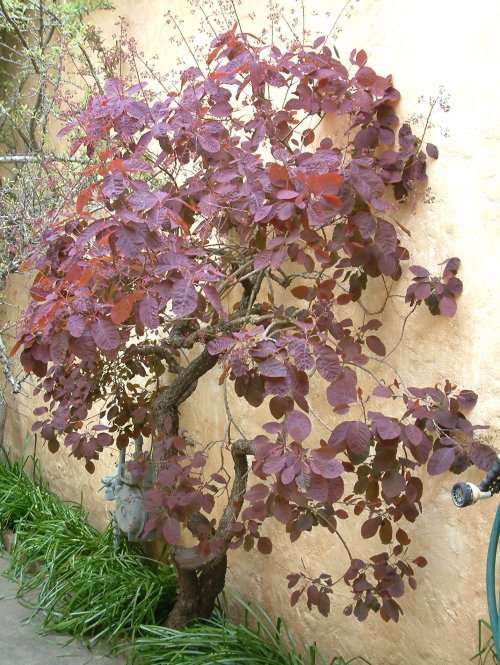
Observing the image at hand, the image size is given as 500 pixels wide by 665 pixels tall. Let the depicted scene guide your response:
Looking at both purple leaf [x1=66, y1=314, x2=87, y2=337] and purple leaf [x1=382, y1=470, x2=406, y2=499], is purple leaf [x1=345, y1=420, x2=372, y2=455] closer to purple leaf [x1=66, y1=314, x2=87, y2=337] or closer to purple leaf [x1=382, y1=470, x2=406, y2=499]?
purple leaf [x1=382, y1=470, x2=406, y2=499]

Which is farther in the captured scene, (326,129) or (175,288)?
(326,129)

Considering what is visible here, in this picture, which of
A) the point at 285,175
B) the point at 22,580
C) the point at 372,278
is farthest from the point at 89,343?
the point at 22,580

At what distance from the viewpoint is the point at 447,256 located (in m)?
2.72

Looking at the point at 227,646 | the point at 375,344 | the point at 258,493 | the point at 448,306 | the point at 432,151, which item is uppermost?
the point at 432,151

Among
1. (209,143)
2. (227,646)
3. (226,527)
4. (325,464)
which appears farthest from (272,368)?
(227,646)

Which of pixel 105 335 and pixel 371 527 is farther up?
pixel 105 335

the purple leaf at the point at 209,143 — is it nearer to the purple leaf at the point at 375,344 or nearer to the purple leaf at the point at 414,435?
the purple leaf at the point at 375,344

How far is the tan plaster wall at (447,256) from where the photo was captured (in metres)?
2.57

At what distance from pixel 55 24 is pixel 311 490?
3.53 meters

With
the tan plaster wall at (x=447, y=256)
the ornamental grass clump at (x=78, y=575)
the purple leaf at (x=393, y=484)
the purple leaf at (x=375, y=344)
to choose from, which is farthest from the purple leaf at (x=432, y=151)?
the ornamental grass clump at (x=78, y=575)

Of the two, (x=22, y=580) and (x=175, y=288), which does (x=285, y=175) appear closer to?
(x=175, y=288)

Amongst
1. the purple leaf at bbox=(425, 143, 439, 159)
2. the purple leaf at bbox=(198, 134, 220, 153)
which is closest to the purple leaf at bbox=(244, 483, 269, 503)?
the purple leaf at bbox=(198, 134, 220, 153)

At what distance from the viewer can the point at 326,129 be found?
3.17 metres

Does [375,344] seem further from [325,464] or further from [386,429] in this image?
[325,464]
